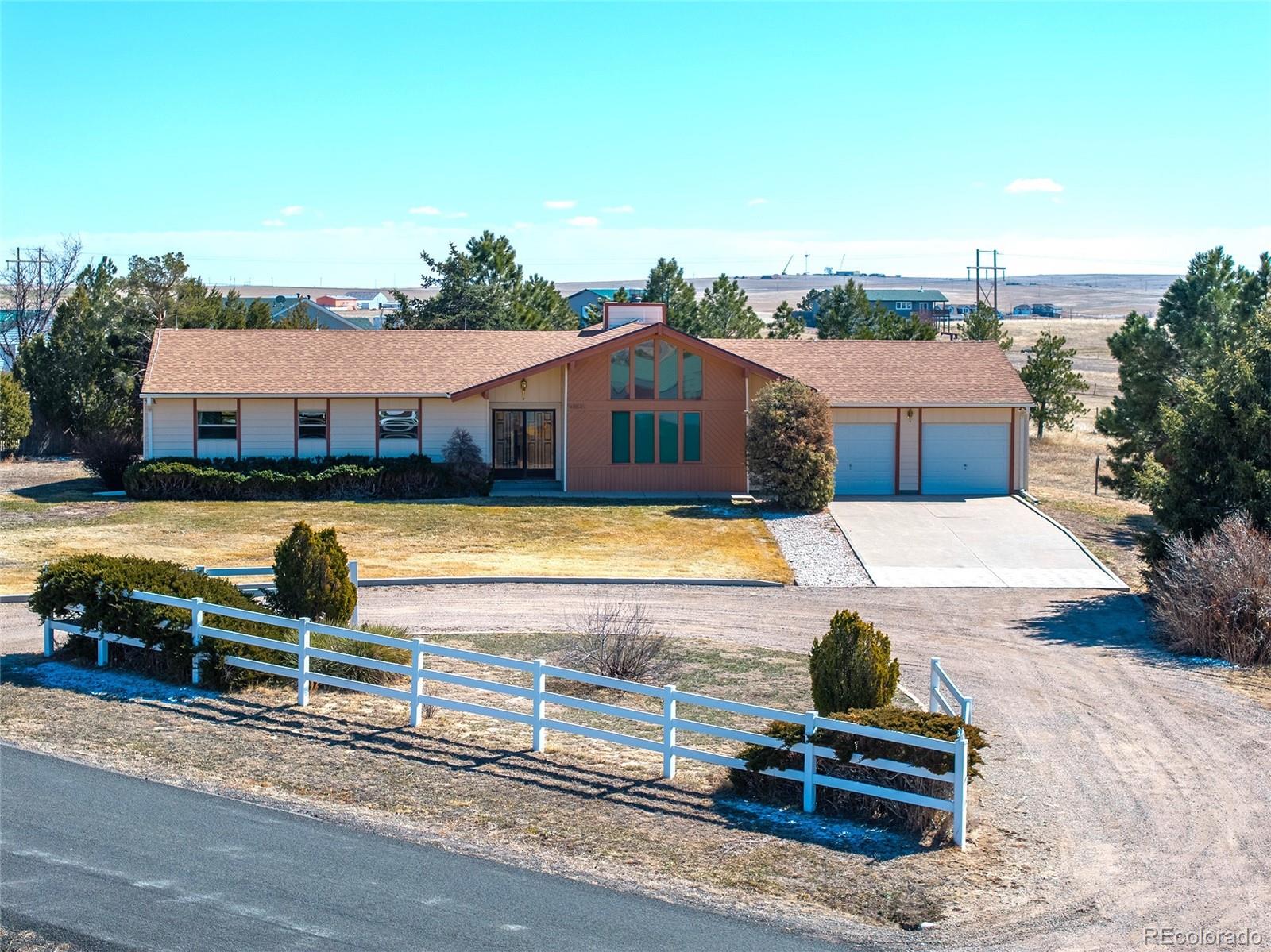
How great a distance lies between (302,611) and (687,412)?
63.3 feet

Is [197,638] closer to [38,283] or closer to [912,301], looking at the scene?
[38,283]

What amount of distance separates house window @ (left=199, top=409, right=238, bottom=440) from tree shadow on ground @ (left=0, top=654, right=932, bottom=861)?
65.2 feet

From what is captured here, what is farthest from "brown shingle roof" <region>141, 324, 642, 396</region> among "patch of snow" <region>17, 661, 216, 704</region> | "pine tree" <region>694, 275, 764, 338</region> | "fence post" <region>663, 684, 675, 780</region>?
"fence post" <region>663, 684, 675, 780</region>

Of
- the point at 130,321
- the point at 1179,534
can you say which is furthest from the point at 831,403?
the point at 130,321

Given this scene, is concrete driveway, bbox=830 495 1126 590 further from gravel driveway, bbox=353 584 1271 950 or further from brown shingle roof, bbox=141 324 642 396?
brown shingle roof, bbox=141 324 642 396

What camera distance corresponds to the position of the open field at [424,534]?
87.9 feet

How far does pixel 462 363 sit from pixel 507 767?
25810 millimetres

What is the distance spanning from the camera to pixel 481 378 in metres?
37.1

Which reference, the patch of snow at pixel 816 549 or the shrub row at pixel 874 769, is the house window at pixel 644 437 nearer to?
the patch of snow at pixel 816 549

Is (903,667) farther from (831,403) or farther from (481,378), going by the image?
(481,378)

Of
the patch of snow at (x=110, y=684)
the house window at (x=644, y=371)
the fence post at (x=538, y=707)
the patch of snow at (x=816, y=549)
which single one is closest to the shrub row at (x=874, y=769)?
the fence post at (x=538, y=707)

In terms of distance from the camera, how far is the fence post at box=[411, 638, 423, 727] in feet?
48.6

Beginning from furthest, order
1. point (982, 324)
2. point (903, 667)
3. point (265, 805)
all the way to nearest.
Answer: point (982, 324), point (903, 667), point (265, 805)

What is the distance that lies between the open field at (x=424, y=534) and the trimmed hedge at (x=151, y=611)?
6.60 metres
